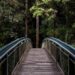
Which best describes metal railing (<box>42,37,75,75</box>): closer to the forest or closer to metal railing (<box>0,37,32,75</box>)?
metal railing (<box>0,37,32,75</box>)

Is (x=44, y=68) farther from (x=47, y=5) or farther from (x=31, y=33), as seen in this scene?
(x=31, y=33)

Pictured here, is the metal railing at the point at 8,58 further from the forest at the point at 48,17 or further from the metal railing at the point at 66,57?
the forest at the point at 48,17

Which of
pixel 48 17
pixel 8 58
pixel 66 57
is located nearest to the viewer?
pixel 8 58

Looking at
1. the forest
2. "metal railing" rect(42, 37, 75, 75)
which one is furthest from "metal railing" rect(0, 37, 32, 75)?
the forest

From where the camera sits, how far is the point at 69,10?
28031 mm

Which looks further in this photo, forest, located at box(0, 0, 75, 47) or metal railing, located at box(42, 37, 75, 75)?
forest, located at box(0, 0, 75, 47)

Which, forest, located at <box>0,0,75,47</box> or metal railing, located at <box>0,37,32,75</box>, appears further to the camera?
forest, located at <box>0,0,75,47</box>

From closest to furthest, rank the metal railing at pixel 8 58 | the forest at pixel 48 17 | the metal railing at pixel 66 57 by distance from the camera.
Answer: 1. the metal railing at pixel 8 58
2. the metal railing at pixel 66 57
3. the forest at pixel 48 17

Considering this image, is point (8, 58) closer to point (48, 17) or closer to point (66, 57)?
point (66, 57)

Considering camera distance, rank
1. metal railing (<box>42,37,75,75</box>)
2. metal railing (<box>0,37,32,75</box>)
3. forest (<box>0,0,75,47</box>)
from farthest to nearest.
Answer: forest (<box>0,0,75,47</box>) → metal railing (<box>42,37,75,75</box>) → metal railing (<box>0,37,32,75</box>)

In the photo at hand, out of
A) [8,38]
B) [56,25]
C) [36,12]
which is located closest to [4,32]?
[8,38]

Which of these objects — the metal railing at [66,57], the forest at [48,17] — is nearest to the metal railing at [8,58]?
the metal railing at [66,57]

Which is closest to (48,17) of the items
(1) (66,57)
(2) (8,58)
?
(1) (66,57)

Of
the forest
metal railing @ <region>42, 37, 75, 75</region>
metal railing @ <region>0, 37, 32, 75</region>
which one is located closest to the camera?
metal railing @ <region>0, 37, 32, 75</region>
